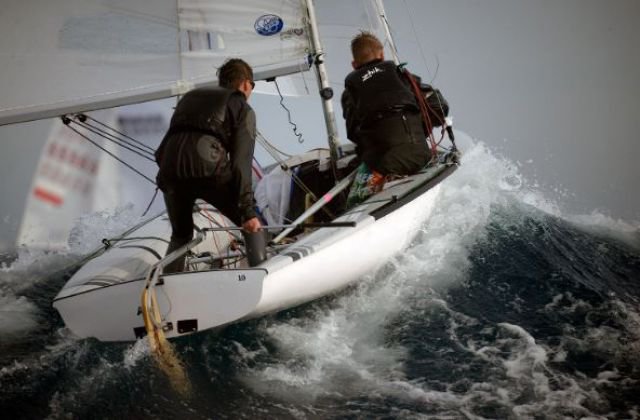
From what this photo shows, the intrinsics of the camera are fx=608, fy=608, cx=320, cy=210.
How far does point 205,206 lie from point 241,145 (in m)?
1.98

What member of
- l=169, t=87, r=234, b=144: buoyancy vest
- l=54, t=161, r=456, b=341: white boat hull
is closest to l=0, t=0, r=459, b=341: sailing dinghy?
l=54, t=161, r=456, b=341: white boat hull

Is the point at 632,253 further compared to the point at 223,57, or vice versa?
the point at 632,253

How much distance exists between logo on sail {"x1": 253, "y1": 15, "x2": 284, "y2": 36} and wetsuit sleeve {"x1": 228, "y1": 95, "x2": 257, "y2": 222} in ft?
5.53

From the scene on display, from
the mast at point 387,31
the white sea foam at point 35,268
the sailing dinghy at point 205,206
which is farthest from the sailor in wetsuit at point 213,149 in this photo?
the mast at point 387,31

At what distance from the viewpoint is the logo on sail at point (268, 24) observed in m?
4.32

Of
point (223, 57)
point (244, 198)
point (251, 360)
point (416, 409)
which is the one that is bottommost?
point (416, 409)

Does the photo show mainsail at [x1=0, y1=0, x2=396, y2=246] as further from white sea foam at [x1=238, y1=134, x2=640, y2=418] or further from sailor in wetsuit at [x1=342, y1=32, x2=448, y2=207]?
white sea foam at [x1=238, y1=134, x2=640, y2=418]

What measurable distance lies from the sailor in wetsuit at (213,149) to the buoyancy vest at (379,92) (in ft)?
3.22

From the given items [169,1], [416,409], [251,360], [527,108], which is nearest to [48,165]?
[169,1]

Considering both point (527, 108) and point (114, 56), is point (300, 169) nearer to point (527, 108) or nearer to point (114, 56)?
point (114, 56)

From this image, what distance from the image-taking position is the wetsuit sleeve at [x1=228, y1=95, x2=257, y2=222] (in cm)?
278

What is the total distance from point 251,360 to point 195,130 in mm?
1069

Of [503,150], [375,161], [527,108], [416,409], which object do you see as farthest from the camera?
[527,108]

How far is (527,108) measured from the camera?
758 inches
